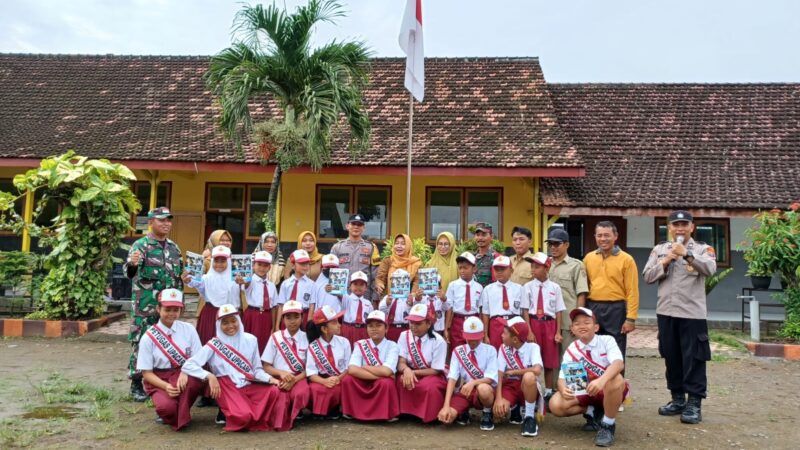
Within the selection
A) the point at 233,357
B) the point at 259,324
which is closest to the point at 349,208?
the point at 259,324

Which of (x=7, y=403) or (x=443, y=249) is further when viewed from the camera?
(x=443, y=249)

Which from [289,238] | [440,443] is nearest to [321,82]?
[289,238]

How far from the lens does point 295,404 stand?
15.7ft

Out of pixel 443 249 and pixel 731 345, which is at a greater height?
pixel 443 249

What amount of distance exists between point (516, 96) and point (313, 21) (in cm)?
638

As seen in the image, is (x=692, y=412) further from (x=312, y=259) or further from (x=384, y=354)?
(x=312, y=259)

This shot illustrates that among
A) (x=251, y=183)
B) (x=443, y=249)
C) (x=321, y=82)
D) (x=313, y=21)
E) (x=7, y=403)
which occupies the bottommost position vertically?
(x=7, y=403)

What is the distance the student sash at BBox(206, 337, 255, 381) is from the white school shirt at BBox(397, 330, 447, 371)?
128 cm

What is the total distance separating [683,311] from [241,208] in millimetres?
10247

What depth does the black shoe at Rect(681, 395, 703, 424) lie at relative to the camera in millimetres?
5000

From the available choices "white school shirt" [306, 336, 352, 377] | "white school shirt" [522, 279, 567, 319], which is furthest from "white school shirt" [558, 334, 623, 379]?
"white school shirt" [306, 336, 352, 377]

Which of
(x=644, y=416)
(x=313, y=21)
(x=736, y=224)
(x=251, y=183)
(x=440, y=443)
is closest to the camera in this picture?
(x=440, y=443)

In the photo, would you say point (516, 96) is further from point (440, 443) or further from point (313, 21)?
point (440, 443)

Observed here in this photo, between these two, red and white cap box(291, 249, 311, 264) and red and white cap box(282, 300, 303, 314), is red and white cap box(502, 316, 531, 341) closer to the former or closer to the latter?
red and white cap box(282, 300, 303, 314)
